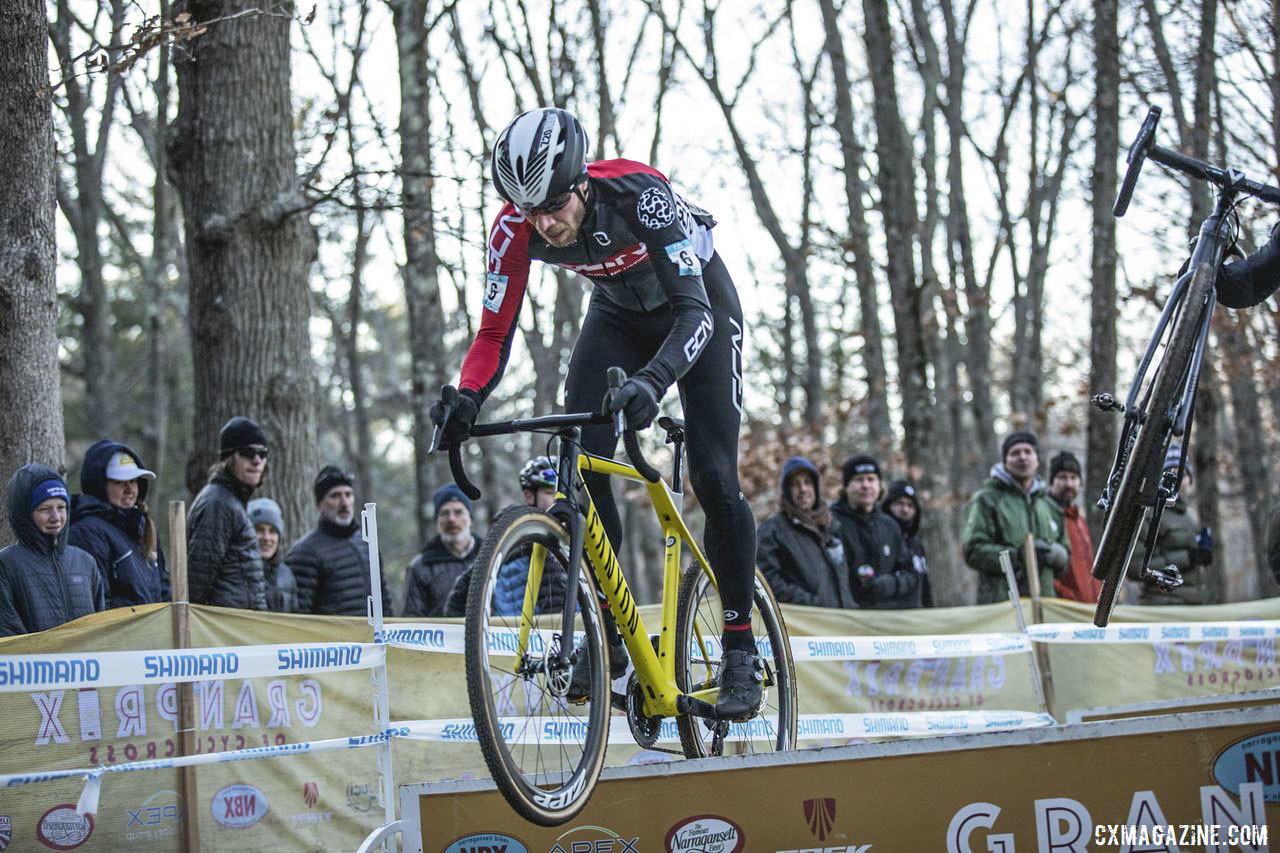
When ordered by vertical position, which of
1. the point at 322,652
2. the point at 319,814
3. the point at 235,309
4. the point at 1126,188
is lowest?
the point at 319,814

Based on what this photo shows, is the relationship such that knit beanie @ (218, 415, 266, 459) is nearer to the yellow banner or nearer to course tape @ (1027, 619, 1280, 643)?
the yellow banner

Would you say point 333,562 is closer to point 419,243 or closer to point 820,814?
point 820,814

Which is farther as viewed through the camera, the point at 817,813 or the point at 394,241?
the point at 394,241

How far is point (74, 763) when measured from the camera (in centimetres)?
594

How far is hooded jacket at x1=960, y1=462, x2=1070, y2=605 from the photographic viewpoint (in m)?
9.95

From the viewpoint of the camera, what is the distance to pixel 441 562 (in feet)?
29.1

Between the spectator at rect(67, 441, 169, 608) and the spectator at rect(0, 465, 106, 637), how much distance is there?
49cm

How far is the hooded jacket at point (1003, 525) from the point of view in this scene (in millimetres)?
9953

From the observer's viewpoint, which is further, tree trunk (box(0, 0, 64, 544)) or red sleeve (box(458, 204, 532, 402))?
tree trunk (box(0, 0, 64, 544))

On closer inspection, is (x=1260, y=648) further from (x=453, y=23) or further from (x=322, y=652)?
(x=453, y=23)

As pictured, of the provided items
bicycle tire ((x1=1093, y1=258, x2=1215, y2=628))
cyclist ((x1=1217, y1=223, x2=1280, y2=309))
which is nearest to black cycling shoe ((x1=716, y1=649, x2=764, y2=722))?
bicycle tire ((x1=1093, y1=258, x2=1215, y2=628))

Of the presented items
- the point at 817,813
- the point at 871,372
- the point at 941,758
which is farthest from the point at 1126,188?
the point at 871,372

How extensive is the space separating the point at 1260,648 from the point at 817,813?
265 inches

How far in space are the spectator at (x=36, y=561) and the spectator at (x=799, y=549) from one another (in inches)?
178
